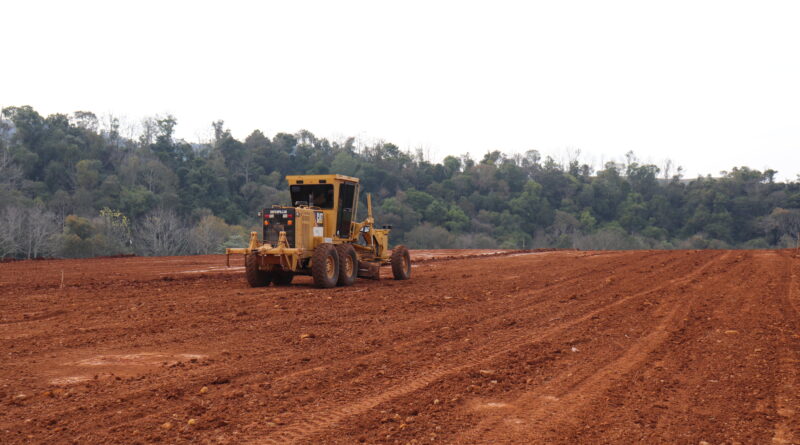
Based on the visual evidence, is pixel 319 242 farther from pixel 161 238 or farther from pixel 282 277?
pixel 161 238

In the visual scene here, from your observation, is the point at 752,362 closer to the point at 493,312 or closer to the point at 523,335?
the point at 523,335

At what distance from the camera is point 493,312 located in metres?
11.2

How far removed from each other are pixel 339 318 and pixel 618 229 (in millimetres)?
61472

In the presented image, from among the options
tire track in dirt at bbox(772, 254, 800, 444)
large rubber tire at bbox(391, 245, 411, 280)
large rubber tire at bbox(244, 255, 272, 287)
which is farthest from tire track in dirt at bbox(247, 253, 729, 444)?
large rubber tire at bbox(391, 245, 411, 280)

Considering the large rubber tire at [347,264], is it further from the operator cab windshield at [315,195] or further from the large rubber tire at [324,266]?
the operator cab windshield at [315,195]

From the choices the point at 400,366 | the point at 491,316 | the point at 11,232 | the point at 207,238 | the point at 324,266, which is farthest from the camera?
the point at 207,238

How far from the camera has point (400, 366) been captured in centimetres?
719

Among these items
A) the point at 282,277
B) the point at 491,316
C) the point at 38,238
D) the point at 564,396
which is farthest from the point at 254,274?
the point at 38,238

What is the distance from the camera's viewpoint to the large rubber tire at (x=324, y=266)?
1454 centimetres

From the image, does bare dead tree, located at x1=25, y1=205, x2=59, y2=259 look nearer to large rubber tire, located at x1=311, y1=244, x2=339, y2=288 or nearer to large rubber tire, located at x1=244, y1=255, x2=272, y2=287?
large rubber tire, located at x1=244, y1=255, x2=272, y2=287

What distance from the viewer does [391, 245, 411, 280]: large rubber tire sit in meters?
17.5

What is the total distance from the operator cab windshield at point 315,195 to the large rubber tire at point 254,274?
2073mm

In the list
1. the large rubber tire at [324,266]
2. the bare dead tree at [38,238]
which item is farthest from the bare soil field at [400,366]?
the bare dead tree at [38,238]

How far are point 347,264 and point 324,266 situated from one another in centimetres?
134
